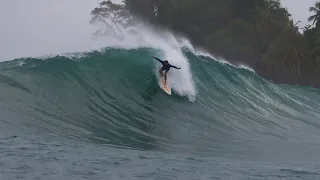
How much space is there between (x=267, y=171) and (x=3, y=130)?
4939mm

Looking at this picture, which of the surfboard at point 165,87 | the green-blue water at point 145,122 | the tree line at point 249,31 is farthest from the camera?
the tree line at point 249,31

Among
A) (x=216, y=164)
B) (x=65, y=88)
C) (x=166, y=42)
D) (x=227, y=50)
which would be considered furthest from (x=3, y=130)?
(x=227, y=50)

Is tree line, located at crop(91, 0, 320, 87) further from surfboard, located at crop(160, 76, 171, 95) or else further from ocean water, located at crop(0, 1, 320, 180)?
surfboard, located at crop(160, 76, 171, 95)

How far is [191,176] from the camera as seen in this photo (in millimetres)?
7230

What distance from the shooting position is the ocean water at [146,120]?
7.69 metres

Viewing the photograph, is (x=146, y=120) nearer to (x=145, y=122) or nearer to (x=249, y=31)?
(x=145, y=122)

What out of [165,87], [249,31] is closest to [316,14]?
[249,31]

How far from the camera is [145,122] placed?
1122cm

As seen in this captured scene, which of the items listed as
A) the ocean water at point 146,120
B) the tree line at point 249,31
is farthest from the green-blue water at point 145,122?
the tree line at point 249,31

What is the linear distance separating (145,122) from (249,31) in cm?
3616

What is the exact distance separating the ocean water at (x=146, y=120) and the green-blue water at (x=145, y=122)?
0.02m

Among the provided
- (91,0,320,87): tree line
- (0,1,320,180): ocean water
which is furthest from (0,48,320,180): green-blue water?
(91,0,320,87): tree line

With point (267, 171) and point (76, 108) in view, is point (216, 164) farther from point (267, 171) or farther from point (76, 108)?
point (76, 108)

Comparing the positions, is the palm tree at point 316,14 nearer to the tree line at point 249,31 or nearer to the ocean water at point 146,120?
the tree line at point 249,31
